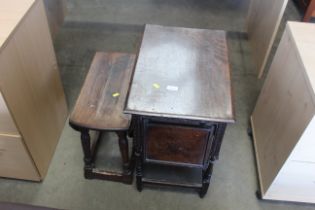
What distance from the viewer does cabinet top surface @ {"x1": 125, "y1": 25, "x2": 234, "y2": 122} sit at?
3.45ft

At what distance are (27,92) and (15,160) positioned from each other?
35cm

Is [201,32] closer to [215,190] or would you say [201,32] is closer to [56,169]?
[215,190]

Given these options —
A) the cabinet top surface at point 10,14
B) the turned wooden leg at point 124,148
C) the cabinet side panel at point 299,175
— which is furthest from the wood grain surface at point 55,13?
the cabinet side panel at point 299,175

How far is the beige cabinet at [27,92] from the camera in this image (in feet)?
3.73

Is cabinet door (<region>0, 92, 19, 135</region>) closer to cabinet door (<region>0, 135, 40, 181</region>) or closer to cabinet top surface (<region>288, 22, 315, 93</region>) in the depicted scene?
cabinet door (<region>0, 135, 40, 181</region>)

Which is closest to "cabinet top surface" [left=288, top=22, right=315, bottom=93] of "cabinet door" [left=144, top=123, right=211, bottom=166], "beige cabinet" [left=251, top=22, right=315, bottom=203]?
"beige cabinet" [left=251, top=22, right=315, bottom=203]

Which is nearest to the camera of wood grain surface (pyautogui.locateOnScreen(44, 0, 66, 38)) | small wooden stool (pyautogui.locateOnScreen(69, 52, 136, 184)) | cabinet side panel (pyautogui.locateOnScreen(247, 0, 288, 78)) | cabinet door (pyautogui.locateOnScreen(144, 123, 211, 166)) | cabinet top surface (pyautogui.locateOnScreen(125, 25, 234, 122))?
cabinet top surface (pyautogui.locateOnScreen(125, 25, 234, 122))

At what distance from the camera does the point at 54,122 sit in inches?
64.7

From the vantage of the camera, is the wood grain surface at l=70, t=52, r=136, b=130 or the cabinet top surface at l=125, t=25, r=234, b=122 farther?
the wood grain surface at l=70, t=52, r=136, b=130

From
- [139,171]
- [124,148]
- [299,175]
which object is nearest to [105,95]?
[124,148]

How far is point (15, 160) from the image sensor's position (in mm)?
1402

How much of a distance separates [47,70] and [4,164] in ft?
1.61

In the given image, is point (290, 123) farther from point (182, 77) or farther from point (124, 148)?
point (124, 148)

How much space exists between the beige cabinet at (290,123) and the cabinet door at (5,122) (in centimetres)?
110
